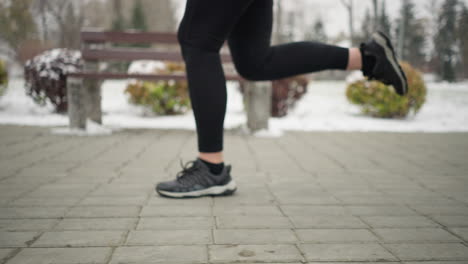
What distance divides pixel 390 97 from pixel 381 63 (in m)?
4.56

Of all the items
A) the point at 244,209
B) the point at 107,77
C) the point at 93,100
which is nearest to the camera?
the point at 244,209

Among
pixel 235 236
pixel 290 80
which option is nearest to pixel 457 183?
pixel 235 236

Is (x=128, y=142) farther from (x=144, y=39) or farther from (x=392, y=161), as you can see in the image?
(x=392, y=161)

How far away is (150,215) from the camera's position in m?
1.86

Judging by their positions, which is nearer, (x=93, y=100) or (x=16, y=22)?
(x=93, y=100)

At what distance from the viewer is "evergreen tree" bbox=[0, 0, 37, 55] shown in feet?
55.1

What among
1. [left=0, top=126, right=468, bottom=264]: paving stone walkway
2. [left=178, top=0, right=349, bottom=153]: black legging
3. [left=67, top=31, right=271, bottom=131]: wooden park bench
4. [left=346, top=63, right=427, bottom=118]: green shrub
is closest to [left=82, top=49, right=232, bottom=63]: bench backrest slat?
[left=67, top=31, right=271, bottom=131]: wooden park bench

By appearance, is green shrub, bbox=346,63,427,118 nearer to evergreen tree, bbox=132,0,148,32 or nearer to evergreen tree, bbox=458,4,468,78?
evergreen tree, bbox=458,4,468,78

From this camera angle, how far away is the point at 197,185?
2.17 metres

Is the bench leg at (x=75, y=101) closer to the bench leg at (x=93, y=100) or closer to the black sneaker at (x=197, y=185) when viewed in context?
the bench leg at (x=93, y=100)

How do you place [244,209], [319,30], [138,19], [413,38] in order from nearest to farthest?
[244,209]
[138,19]
[413,38]
[319,30]

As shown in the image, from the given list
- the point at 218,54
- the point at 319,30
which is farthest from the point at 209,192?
the point at 319,30

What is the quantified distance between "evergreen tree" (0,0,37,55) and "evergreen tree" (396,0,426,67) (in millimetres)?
28724

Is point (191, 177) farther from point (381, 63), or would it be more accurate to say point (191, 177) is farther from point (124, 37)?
point (124, 37)
